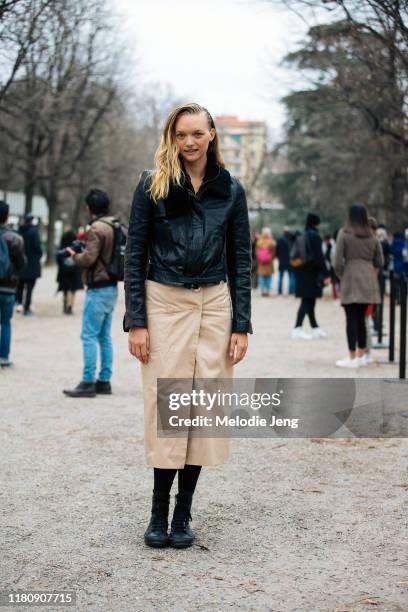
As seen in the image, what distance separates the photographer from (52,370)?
1197 centimetres

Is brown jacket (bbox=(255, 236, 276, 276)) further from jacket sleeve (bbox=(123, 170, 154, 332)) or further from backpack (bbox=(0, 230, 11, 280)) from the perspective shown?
jacket sleeve (bbox=(123, 170, 154, 332))

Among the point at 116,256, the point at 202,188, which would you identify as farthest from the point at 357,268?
the point at 202,188

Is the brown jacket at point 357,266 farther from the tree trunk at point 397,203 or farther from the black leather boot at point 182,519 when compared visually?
the tree trunk at point 397,203

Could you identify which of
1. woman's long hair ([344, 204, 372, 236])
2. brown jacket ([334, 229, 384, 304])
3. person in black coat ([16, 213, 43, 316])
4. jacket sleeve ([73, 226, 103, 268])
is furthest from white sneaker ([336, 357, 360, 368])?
person in black coat ([16, 213, 43, 316])

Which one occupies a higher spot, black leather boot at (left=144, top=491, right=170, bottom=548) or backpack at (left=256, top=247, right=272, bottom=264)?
backpack at (left=256, top=247, right=272, bottom=264)

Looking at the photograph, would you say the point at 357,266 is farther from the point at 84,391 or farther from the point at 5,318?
the point at 5,318

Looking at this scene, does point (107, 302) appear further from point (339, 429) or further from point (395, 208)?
point (395, 208)

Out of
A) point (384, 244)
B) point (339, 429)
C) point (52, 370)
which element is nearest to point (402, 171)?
point (384, 244)

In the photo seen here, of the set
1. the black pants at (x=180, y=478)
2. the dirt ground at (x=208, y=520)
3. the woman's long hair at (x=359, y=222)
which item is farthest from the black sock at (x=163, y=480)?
the woman's long hair at (x=359, y=222)

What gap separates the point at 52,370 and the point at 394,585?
808cm

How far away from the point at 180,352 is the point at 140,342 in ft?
0.65

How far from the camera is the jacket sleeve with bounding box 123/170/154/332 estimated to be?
476 cm

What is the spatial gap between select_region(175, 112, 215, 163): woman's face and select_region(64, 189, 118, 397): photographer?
191 inches

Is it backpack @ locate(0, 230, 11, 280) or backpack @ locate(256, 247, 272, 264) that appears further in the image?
backpack @ locate(256, 247, 272, 264)
